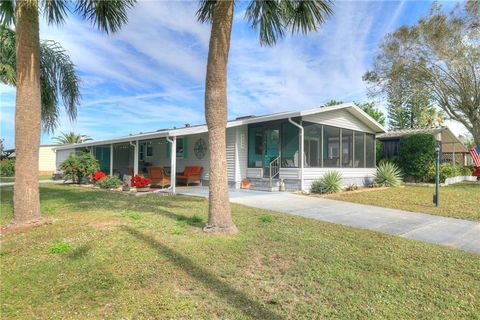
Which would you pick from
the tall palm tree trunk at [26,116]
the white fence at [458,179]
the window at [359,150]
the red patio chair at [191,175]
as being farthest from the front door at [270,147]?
the white fence at [458,179]

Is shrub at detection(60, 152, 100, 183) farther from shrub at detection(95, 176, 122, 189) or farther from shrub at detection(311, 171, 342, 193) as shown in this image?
shrub at detection(311, 171, 342, 193)

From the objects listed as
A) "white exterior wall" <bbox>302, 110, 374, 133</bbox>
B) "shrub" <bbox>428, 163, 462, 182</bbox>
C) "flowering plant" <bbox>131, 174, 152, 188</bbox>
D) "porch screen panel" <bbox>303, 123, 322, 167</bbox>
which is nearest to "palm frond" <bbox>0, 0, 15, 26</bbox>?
"flowering plant" <bbox>131, 174, 152, 188</bbox>

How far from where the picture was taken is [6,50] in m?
10.5

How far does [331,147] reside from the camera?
14.7m

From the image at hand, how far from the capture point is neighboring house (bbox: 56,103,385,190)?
42.8 feet

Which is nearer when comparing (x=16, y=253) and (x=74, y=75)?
(x=16, y=253)

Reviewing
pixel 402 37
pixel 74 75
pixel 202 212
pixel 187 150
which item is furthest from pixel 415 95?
pixel 74 75

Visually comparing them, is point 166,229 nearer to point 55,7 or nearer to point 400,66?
point 55,7

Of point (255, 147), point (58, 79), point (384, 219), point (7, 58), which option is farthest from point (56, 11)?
point (255, 147)

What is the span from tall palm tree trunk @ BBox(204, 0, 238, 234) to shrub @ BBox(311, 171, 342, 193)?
761cm

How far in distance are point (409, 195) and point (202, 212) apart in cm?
865

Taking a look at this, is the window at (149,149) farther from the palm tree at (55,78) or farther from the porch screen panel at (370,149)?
the porch screen panel at (370,149)

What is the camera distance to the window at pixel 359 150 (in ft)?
53.5

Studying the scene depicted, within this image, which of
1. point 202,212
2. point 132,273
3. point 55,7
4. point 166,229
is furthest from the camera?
point 202,212
